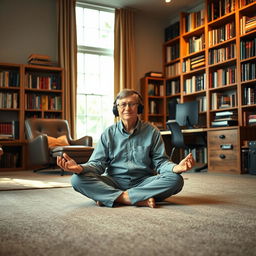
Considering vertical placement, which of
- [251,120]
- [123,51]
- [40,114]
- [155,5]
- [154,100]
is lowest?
[251,120]

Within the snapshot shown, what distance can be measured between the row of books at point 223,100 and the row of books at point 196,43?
0.93m

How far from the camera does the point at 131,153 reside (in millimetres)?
2277

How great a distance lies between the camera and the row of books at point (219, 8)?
5.51 meters

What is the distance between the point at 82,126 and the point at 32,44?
175 cm

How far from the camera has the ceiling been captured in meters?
6.46

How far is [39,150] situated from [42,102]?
1.26 metres

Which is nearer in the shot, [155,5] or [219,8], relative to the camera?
[219,8]

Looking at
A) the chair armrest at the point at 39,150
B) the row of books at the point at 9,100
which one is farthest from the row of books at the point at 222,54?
the row of books at the point at 9,100

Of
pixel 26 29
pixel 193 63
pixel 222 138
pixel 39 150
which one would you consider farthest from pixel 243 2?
pixel 39 150

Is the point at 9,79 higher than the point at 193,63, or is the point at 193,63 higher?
the point at 193,63

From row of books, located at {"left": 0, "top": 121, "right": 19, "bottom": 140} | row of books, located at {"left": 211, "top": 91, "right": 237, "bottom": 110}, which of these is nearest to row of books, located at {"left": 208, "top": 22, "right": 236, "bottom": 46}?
row of books, located at {"left": 211, "top": 91, "right": 237, "bottom": 110}

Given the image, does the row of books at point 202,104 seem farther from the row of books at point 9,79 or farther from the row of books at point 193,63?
the row of books at point 9,79

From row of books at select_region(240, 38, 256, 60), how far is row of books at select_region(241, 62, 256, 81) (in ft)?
0.41

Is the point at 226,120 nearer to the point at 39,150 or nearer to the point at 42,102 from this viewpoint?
the point at 39,150
